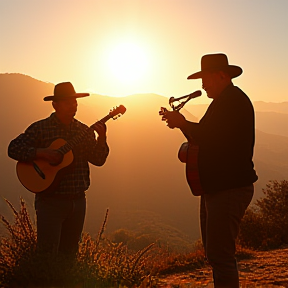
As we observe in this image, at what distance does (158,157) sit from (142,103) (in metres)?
29.9

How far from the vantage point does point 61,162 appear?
4199 millimetres

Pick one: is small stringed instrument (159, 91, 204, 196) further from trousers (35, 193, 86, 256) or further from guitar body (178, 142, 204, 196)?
trousers (35, 193, 86, 256)

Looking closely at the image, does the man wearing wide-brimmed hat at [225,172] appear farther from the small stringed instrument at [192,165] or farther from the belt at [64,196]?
the belt at [64,196]

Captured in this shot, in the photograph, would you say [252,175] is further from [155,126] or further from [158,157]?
[155,126]

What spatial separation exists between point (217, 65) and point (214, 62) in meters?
0.04

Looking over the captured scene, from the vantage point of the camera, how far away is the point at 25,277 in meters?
4.11

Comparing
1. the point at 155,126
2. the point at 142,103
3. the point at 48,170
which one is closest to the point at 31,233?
the point at 48,170

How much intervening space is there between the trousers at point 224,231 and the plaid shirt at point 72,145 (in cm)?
157

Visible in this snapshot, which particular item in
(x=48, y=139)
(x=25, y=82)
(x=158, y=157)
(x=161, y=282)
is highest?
(x=25, y=82)

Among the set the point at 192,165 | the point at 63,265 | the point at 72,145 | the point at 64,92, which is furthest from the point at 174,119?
the point at 63,265

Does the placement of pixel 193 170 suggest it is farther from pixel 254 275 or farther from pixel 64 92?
pixel 254 275

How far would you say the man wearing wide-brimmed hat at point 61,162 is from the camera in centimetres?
409

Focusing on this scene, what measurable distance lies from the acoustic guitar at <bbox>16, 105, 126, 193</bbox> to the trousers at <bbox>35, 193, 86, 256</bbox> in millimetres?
129

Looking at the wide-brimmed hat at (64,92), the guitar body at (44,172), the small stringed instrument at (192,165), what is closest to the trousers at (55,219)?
the guitar body at (44,172)
